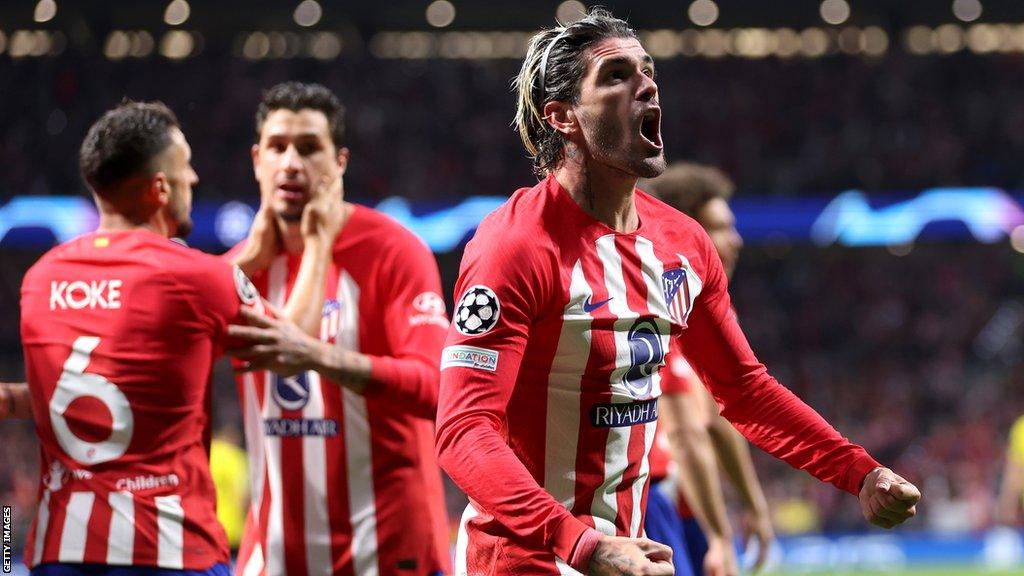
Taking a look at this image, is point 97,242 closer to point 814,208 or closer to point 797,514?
point 797,514

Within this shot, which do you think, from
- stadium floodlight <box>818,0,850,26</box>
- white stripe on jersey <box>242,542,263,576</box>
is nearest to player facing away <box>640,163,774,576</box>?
white stripe on jersey <box>242,542,263,576</box>

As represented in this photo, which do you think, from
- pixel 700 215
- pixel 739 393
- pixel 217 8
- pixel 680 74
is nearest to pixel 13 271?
pixel 217 8

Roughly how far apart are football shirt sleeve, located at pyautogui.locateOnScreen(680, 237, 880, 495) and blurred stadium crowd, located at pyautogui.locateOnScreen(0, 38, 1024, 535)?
1744 cm

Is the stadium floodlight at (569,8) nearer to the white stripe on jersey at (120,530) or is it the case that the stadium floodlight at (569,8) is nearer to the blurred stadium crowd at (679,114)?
the blurred stadium crowd at (679,114)

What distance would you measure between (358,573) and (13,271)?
19429 mm

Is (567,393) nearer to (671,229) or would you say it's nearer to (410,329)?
(671,229)

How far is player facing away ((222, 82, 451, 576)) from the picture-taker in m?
4.11

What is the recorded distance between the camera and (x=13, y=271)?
2167cm

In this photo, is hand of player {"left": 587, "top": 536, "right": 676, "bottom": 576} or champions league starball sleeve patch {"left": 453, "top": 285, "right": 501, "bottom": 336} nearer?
hand of player {"left": 587, "top": 536, "right": 676, "bottom": 576}

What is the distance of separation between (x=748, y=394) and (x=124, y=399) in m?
1.66

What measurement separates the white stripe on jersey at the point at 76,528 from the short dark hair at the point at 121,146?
35.5 inches

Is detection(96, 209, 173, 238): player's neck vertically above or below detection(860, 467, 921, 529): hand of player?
above

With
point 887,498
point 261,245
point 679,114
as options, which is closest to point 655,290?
point 887,498

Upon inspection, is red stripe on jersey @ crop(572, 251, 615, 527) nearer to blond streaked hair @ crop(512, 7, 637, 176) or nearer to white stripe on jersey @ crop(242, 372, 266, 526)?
blond streaked hair @ crop(512, 7, 637, 176)
